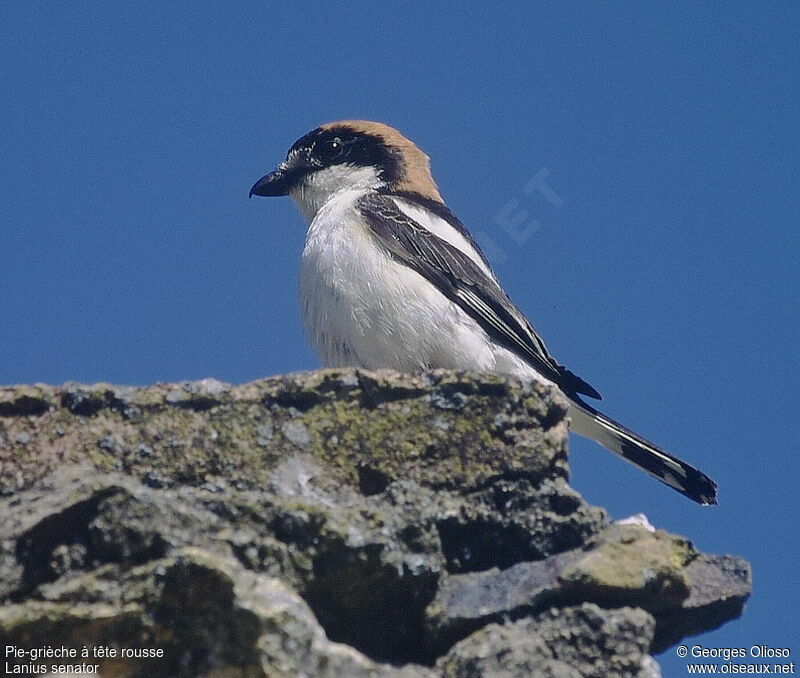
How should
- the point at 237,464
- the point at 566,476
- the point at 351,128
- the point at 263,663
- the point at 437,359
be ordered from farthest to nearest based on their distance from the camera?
1. the point at 351,128
2. the point at 437,359
3. the point at 566,476
4. the point at 237,464
5. the point at 263,663

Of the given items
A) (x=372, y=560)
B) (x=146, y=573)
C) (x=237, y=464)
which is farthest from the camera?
(x=237, y=464)

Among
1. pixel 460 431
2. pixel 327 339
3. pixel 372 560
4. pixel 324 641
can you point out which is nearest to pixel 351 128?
pixel 327 339

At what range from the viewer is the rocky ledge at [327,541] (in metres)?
2.98

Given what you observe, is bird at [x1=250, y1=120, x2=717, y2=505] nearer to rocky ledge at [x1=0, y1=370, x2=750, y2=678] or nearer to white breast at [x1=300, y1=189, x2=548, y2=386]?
white breast at [x1=300, y1=189, x2=548, y2=386]

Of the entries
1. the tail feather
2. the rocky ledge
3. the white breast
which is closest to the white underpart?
the white breast

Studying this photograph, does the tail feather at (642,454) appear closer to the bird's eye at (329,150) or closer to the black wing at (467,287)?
the black wing at (467,287)

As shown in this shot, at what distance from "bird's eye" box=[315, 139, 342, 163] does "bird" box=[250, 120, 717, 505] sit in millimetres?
517

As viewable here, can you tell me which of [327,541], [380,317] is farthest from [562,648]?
[380,317]

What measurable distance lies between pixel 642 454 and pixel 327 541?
371cm

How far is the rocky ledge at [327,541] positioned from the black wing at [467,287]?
105 inches

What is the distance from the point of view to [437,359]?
6.58 metres

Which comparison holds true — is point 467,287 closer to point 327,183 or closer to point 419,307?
point 419,307

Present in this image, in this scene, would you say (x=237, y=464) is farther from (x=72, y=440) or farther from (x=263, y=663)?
(x=263, y=663)

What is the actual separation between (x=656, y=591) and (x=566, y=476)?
640 millimetres
